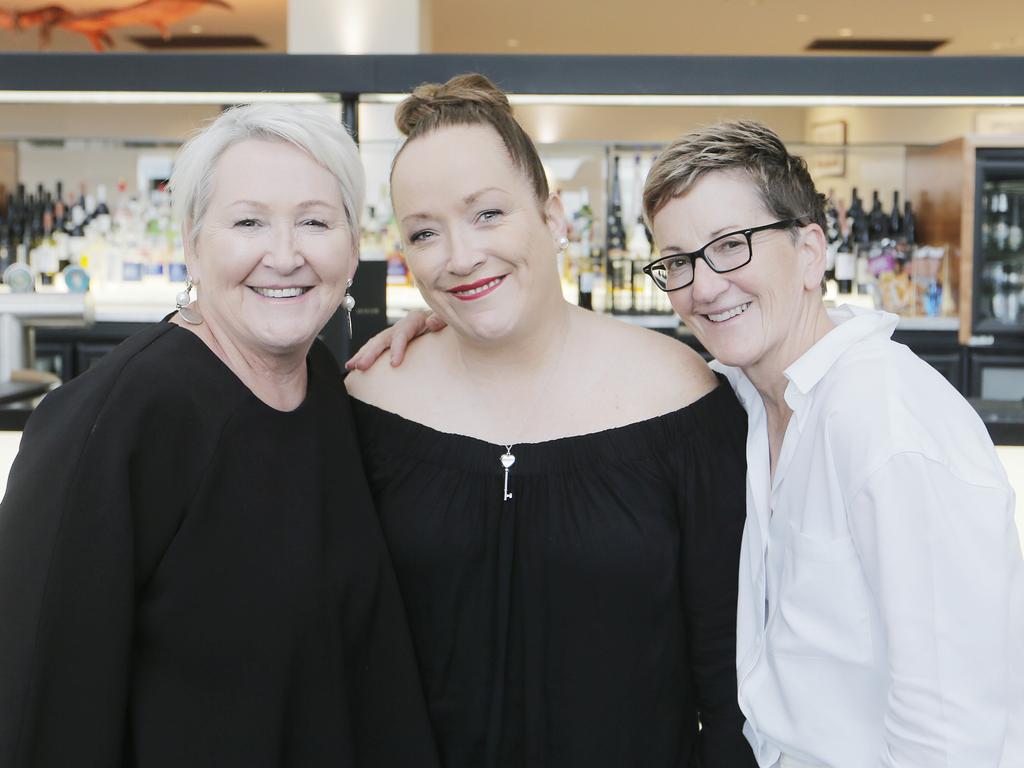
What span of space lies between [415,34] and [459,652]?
4986 millimetres

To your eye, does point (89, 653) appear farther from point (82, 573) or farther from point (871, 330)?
point (871, 330)

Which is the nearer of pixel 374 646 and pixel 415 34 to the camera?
pixel 374 646

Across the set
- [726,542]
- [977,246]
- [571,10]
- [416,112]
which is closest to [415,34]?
[571,10]

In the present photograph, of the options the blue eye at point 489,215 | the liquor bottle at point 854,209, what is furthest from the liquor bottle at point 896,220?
the blue eye at point 489,215

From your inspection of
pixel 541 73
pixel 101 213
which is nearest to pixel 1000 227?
pixel 541 73

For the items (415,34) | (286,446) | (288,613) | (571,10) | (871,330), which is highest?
(571,10)

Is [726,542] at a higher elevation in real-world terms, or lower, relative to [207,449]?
lower

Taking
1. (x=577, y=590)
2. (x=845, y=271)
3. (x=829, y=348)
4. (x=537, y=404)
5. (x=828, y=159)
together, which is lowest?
(x=577, y=590)

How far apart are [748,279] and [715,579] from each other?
44 cm

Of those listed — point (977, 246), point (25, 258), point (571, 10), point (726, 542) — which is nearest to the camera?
point (726, 542)

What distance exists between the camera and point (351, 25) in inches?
223

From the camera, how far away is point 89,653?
108cm

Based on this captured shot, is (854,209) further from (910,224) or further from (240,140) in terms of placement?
(240,140)

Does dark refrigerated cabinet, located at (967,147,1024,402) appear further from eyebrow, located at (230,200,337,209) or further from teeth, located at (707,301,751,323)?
eyebrow, located at (230,200,337,209)
